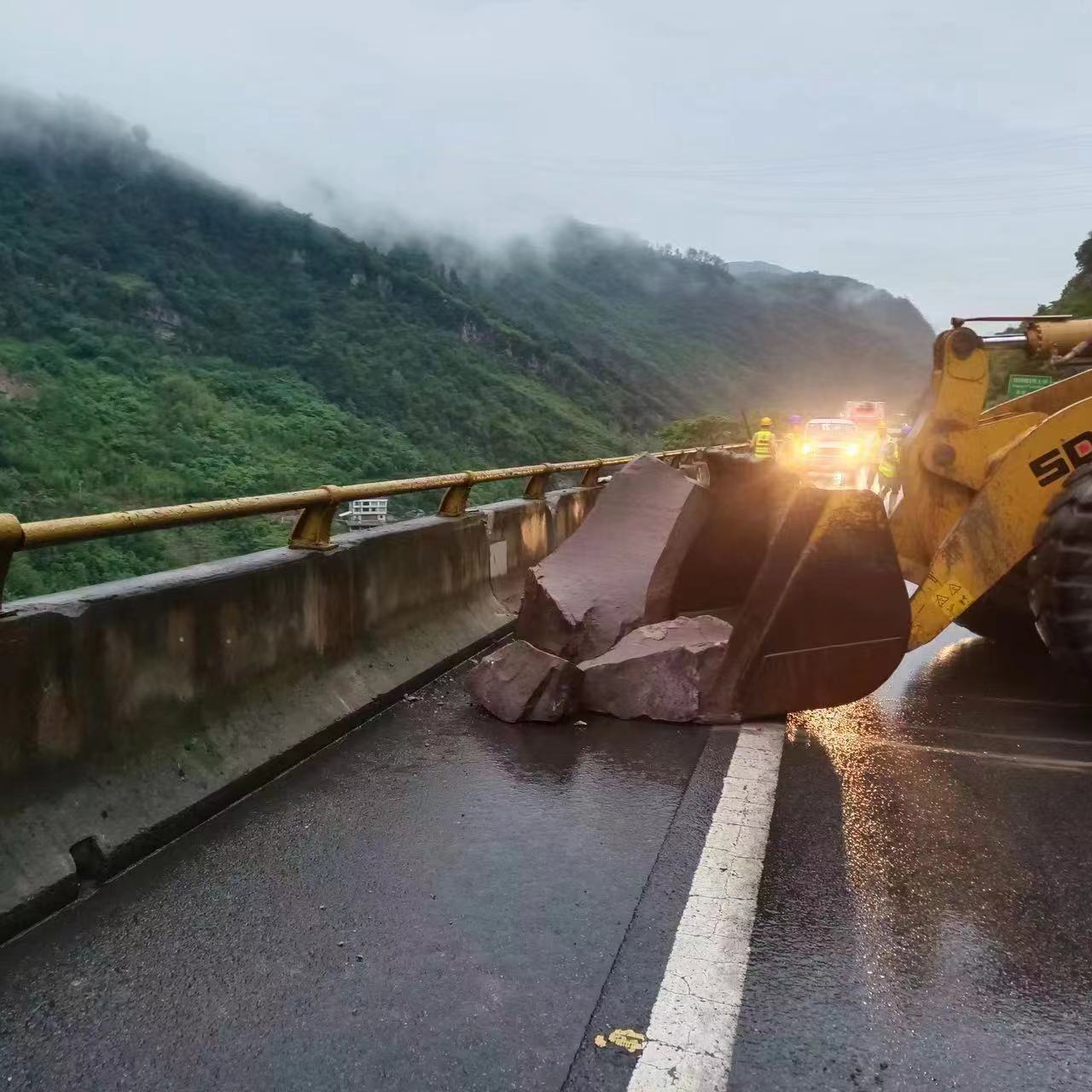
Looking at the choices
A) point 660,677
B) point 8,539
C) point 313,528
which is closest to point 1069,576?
point 660,677

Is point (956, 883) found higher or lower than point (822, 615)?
lower

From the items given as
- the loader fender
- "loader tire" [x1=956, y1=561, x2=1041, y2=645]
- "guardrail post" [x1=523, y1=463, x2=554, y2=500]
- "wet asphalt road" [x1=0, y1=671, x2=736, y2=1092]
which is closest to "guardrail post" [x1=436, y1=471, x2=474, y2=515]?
"guardrail post" [x1=523, y1=463, x2=554, y2=500]

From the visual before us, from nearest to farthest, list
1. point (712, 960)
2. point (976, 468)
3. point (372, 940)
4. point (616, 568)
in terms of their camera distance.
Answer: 1. point (712, 960)
2. point (372, 940)
3. point (976, 468)
4. point (616, 568)

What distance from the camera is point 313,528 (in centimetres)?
544

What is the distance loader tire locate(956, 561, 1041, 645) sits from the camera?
7121 millimetres

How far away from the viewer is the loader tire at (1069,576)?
517 centimetres

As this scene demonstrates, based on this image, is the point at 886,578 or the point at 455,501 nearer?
the point at 886,578

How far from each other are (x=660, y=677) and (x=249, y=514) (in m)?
2.44

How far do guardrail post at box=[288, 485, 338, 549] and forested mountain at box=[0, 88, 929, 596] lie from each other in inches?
2234

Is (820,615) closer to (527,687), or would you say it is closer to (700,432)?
(527,687)

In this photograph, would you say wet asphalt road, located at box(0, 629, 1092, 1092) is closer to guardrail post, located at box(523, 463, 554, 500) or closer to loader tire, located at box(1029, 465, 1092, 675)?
loader tire, located at box(1029, 465, 1092, 675)

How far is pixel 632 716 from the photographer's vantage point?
5.57m

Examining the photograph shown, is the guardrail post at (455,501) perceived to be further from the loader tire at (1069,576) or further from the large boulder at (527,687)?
the loader tire at (1069,576)

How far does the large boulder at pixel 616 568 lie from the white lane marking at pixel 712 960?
2289 mm
